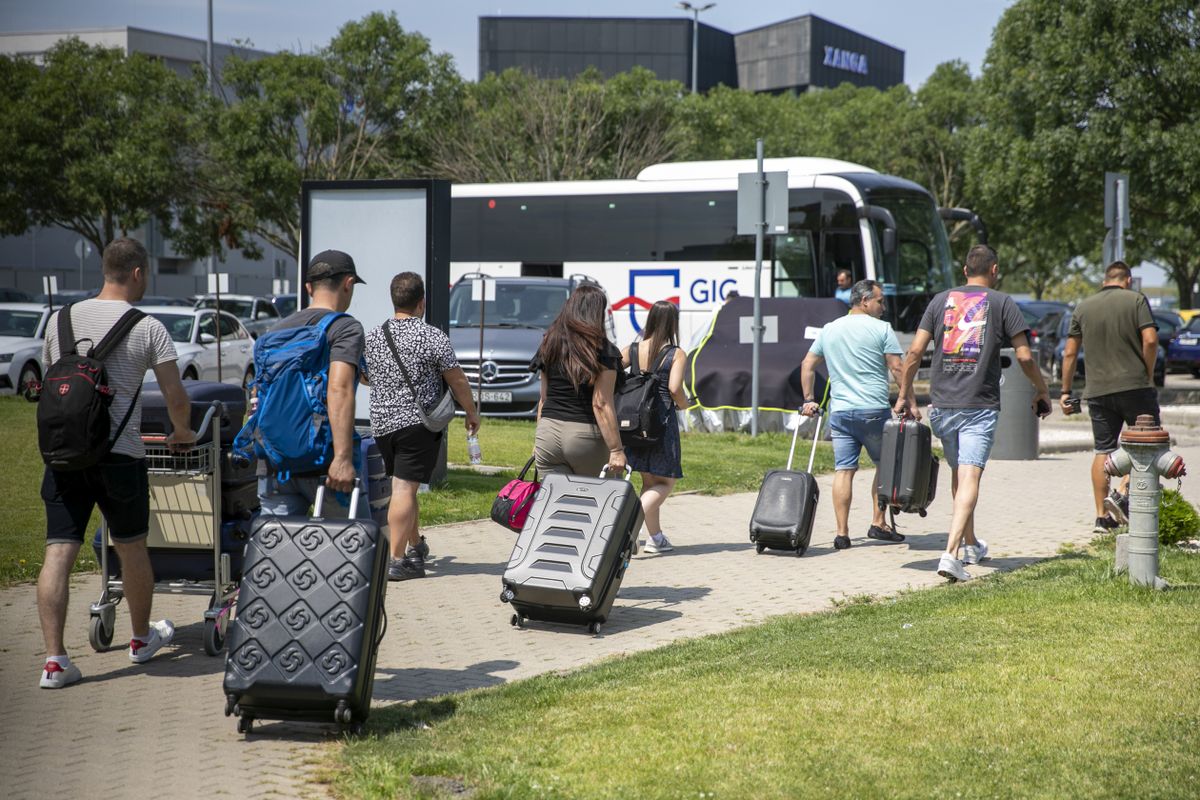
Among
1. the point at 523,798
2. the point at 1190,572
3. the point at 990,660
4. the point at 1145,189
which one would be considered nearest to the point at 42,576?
the point at 523,798

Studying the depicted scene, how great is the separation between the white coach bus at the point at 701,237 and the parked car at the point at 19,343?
7127mm

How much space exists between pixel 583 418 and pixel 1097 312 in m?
4.35

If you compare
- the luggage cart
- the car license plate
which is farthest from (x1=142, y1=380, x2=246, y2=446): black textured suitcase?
the car license plate

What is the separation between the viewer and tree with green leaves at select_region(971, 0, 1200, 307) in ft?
84.5

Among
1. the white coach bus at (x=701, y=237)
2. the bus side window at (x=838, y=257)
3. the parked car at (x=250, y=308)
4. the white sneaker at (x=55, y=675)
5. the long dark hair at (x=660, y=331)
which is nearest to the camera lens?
the white sneaker at (x=55, y=675)

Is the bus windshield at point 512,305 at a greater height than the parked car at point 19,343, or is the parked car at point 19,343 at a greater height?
the bus windshield at point 512,305

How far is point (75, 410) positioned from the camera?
5578 millimetres

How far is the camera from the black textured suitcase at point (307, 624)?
4.93 meters

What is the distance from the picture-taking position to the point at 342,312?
245 inches

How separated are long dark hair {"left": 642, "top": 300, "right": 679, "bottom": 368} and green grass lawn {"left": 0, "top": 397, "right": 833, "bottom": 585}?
2.43 meters

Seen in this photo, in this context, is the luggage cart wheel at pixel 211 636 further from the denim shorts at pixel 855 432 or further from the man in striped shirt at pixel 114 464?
the denim shorts at pixel 855 432

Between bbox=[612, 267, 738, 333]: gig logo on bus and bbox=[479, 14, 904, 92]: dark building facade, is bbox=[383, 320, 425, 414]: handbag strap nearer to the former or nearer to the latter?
bbox=[612, 267, 738, 333]: gig logo on bus

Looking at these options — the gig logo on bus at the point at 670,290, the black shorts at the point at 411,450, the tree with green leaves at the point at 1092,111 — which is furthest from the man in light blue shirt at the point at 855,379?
the tree with green leaves at the point at 1092,111

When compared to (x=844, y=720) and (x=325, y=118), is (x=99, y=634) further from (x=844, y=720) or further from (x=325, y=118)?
(x=325, y=118)
